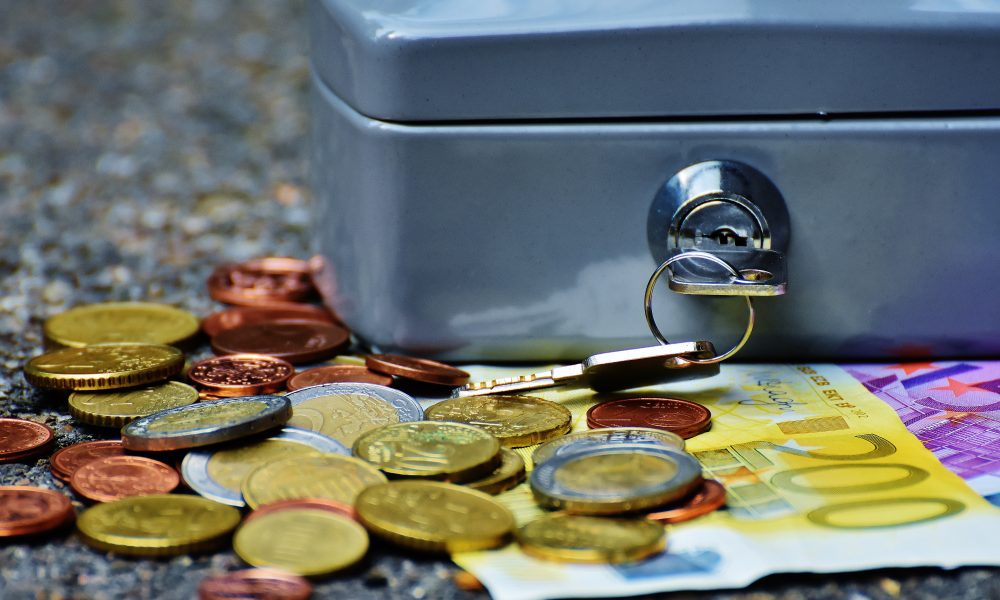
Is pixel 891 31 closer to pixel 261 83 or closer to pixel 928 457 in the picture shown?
pixel 928 457

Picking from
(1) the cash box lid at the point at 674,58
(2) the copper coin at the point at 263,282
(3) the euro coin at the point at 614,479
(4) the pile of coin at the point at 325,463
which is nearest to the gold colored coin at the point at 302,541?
(4) the pile of coin at the point at 325,463

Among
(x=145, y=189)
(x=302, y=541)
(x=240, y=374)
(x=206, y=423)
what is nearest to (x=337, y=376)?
(x=240, y=374)

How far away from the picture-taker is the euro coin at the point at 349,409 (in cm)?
83

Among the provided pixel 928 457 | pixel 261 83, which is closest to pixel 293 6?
pixel 261 83

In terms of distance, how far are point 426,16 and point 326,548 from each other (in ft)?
1.33

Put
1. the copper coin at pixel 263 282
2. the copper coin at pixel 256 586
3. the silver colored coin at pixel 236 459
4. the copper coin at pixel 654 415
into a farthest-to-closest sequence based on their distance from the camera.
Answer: the copper coin at pixel 263 282, the copper coin at pixel 654 415, the silver colored coin at pixel 236 459, the copper coin at pixel 256 586

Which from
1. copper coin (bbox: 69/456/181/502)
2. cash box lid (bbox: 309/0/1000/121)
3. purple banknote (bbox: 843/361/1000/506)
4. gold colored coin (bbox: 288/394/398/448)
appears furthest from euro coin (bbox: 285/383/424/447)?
purple banknote (bbox: 843/361/1000/506)

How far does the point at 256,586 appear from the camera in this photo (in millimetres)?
627

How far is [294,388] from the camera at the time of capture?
0.91m

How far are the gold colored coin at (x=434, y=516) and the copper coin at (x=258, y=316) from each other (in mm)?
387

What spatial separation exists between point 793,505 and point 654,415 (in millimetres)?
150

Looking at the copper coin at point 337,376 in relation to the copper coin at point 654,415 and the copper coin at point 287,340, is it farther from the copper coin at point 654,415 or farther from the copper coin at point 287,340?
the copper coin at point 654,415

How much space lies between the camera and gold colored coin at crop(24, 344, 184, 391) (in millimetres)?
873

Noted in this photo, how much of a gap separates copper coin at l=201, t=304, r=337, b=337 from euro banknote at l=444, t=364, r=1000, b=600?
282 mm
